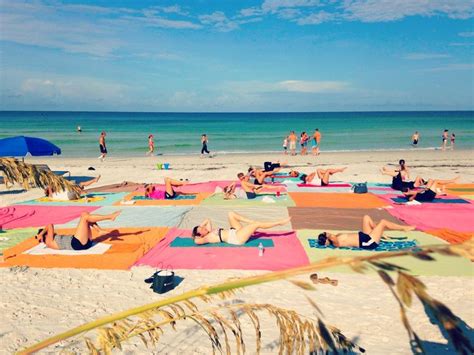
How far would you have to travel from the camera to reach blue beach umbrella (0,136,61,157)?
549 inches

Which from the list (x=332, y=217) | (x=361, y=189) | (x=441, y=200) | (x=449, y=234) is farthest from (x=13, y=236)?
(x=441, y=200)

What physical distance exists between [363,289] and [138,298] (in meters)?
3.68

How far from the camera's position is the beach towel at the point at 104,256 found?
7.70 meters

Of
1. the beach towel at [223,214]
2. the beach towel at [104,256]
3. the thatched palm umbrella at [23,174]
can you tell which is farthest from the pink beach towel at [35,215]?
the thatched palm umbrella at [23,174]

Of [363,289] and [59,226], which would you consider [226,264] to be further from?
[59,226]

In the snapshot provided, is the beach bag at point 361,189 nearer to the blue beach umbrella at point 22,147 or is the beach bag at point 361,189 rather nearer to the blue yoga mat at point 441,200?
the blue yoga mat at point 441,200

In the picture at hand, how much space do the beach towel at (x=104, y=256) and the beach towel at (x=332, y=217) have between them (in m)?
3.64

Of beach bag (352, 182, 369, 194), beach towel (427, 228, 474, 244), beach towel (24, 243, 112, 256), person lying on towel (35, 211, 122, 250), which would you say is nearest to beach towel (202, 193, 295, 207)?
beach bag (352, 182, 369, 194)

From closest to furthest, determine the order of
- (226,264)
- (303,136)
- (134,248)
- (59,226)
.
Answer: (226,264) → (134,248) → (59,226) → (303,136)

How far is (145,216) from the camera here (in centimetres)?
1112

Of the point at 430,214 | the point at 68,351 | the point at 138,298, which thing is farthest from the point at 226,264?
the point at 430,214

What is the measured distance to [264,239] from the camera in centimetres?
907

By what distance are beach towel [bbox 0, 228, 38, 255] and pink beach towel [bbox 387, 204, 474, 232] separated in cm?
939

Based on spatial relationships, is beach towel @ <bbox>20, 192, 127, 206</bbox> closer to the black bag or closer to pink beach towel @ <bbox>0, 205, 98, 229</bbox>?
pink beach towel @ <bbox>0, 205, 98, 229</bbox>
